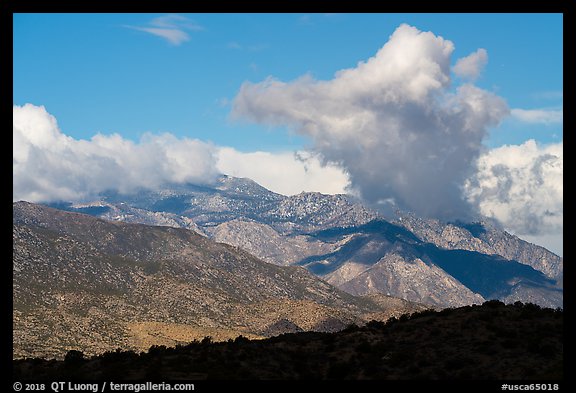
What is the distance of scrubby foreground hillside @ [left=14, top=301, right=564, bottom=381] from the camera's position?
2127 inches

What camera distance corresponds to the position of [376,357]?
58.8m

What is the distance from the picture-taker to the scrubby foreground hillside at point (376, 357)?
54.0 meters

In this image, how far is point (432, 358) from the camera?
57688 millimetres
